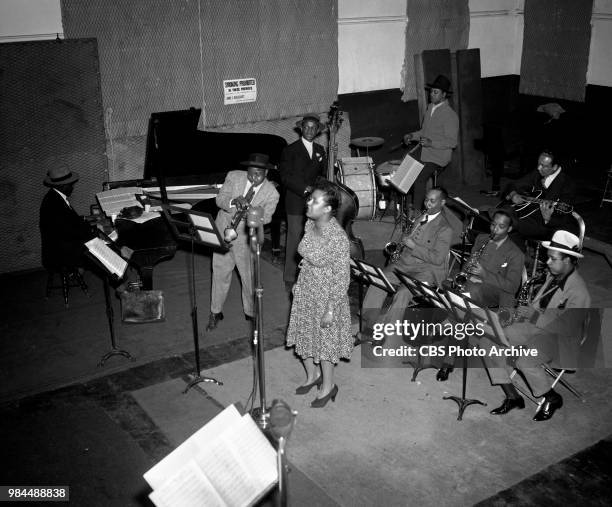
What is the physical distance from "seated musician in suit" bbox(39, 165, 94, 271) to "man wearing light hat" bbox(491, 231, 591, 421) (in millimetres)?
4196

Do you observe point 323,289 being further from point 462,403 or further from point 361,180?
point 361,180

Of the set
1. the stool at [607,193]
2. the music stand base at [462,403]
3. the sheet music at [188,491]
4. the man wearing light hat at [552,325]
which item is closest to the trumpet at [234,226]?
the music stand base at [462,403]

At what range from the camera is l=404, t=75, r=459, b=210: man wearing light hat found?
373 inches

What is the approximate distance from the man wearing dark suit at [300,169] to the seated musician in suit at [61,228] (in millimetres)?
2101

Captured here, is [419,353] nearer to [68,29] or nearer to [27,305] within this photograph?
[27,305]

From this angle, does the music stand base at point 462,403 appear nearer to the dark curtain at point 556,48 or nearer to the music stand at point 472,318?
the music stand at point 472,318

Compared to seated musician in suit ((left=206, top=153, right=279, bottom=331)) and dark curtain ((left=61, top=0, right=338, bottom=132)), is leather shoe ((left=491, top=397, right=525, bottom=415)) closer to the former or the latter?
seated musician in suit ((left=206, top=153, right=279, bottom=331))

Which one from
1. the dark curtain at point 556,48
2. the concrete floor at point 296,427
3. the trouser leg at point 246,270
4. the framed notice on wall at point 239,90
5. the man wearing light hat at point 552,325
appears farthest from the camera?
the dark curtain at point 556,48

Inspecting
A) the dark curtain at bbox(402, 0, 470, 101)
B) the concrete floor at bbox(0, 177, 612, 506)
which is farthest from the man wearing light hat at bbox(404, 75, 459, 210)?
the concrete floor at bbox(0, 177, 612, 506)

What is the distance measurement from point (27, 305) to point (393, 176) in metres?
4.40

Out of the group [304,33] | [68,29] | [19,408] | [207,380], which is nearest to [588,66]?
[304,33]

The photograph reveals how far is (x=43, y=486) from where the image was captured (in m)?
4.99

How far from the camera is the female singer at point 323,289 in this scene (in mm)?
5430

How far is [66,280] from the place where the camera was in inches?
303
